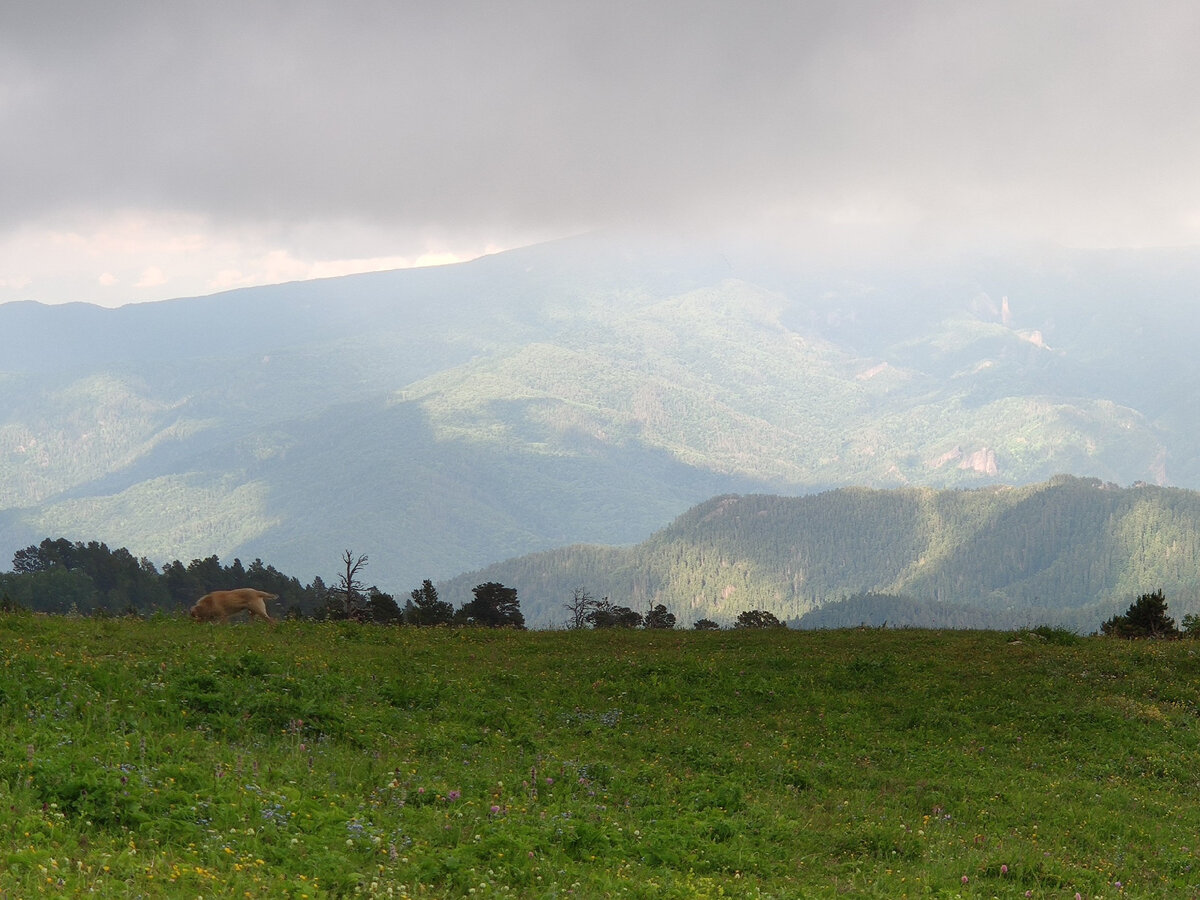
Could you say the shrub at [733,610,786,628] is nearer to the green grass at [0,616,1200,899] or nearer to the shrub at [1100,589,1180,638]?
the shrub at [1100,589,1180,638]

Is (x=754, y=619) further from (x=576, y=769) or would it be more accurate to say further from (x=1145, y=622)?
(x=576, y=769)

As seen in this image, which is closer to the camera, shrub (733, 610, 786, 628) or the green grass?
the green grass

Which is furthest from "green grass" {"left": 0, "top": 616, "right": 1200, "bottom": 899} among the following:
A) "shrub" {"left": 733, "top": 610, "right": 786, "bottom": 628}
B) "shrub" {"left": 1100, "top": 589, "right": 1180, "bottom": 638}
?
"shrub" {"left": 733, "top": 610, "right": 786, "bottom": 628}

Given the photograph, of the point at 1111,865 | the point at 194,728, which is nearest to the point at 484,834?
the point at 194,728

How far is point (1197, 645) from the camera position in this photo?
29375mm

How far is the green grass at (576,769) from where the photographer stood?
10672 millimetres

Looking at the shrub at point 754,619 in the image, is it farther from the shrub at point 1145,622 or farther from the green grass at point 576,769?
the green grass at point 576,769

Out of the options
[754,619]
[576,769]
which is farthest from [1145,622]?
[576,769]

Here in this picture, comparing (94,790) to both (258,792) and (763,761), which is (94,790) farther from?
(763,761)

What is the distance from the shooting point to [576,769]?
52.7 ft

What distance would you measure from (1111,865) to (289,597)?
81.9 m

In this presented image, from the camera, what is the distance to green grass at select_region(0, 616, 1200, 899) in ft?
35.0

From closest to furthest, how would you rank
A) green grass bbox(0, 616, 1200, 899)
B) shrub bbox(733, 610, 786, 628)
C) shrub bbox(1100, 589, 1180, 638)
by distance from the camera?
green grass bbox(0, 616, 1200, 899) < shrub bbox(1100, 589, 1180, 638) < shrub bbox(733, 610, 786, 628)

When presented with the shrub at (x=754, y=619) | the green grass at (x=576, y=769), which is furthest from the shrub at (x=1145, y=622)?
the shrub at (x=754, y=619)
